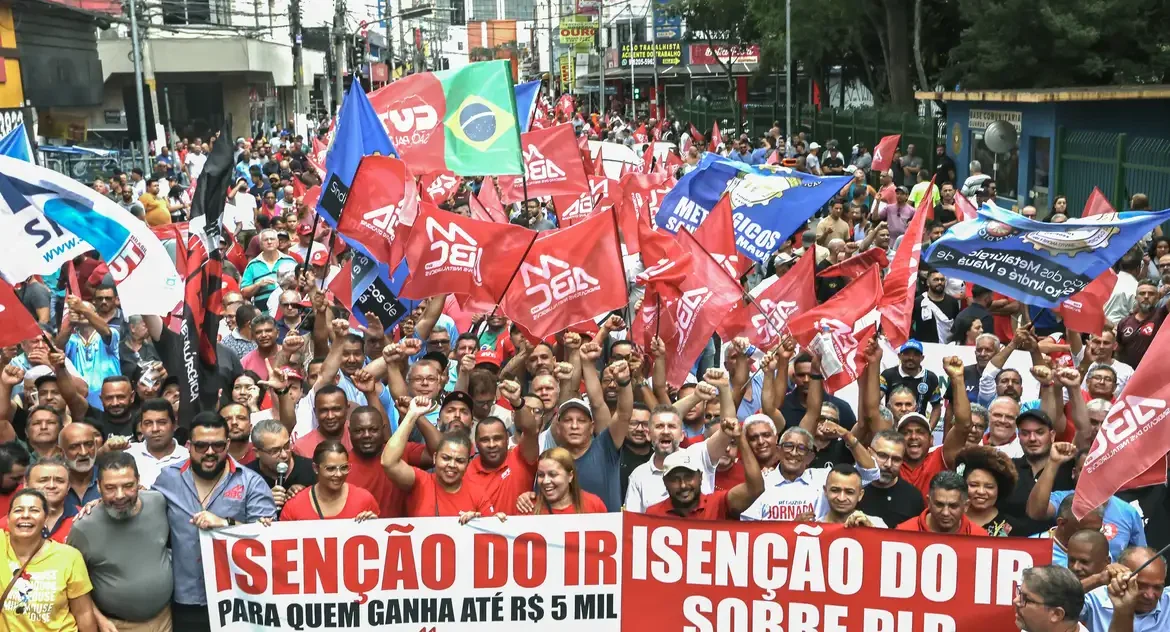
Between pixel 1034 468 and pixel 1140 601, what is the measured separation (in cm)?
173

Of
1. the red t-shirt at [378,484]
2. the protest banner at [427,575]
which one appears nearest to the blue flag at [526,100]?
the red t-shirt at [378,484]

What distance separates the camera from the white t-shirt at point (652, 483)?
7.11 meters

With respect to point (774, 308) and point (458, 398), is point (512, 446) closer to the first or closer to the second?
point (458, 398)

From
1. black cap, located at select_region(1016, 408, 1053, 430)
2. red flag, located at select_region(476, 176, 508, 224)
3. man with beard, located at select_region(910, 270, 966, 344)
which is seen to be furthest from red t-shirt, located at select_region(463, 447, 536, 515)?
red flag, located at select_region(476, 176, 508, 224)

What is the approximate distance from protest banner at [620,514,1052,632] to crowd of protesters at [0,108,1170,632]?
169mm

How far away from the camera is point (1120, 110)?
2202cm

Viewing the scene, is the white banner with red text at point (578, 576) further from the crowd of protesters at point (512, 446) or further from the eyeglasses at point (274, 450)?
the eyeglasses at point (274, 450)

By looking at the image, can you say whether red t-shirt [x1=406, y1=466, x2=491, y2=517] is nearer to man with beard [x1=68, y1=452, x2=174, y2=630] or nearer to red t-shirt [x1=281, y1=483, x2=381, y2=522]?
red t-shirt [x1=281, y1=483, x2=381, y2=522]

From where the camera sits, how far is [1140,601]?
5730 millimetres

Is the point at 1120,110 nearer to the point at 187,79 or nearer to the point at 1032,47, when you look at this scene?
the point at 1032,47

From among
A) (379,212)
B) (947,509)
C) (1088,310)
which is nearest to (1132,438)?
(947,509)

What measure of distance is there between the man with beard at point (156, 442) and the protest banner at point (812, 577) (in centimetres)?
243

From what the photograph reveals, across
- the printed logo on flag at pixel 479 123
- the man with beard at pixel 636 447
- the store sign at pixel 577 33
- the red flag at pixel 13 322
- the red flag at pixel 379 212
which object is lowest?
the man with beard at pixel 636 447

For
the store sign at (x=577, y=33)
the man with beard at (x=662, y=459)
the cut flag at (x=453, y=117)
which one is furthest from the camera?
the store sign at (x=577, y=33)
